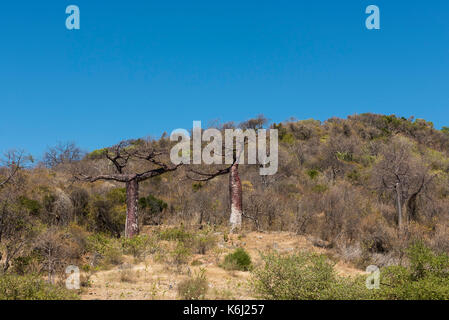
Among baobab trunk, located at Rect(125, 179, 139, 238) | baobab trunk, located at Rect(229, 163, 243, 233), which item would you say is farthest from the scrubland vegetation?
baobab trunk, located at Rect(125, 179, 139, 238)

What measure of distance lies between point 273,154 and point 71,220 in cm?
1382

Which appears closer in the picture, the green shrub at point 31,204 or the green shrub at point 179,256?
the green shrub at point 179,256

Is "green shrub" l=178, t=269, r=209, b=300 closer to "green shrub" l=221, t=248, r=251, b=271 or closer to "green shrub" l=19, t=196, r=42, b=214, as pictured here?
"green shrub" l=221, t=248, r=251, b=271

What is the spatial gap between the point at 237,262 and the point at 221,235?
9.77 feet

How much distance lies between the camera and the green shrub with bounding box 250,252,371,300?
5.80m

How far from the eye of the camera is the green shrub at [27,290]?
5.51 m

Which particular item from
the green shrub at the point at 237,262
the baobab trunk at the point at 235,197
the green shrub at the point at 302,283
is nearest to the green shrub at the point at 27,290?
the green shrub at the point at 302,283

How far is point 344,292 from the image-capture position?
572 centimetres

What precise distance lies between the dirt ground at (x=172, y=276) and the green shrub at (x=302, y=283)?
2.14 ft

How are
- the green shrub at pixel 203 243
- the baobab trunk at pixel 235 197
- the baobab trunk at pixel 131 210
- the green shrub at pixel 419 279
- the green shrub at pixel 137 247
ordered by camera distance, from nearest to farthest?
1. the green shrub at pixel 419 279
2. the green shrub at pixel 137 247
3. the green shrub at pixel 203 243
4. the baobab trunk at pixel 131 210
5. the baobab trunk at pixel 235 197

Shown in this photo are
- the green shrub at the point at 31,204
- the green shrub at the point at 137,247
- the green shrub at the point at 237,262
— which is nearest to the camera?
the green shrub at the point at 237,262

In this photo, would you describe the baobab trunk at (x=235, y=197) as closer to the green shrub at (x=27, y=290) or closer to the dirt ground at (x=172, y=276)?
the dirt ground at (x=172, y=276)

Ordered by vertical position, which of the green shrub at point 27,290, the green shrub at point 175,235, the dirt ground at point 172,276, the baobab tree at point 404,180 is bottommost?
the dirt ground at point 172,276

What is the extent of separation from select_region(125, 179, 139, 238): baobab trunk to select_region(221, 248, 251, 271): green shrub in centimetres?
363
